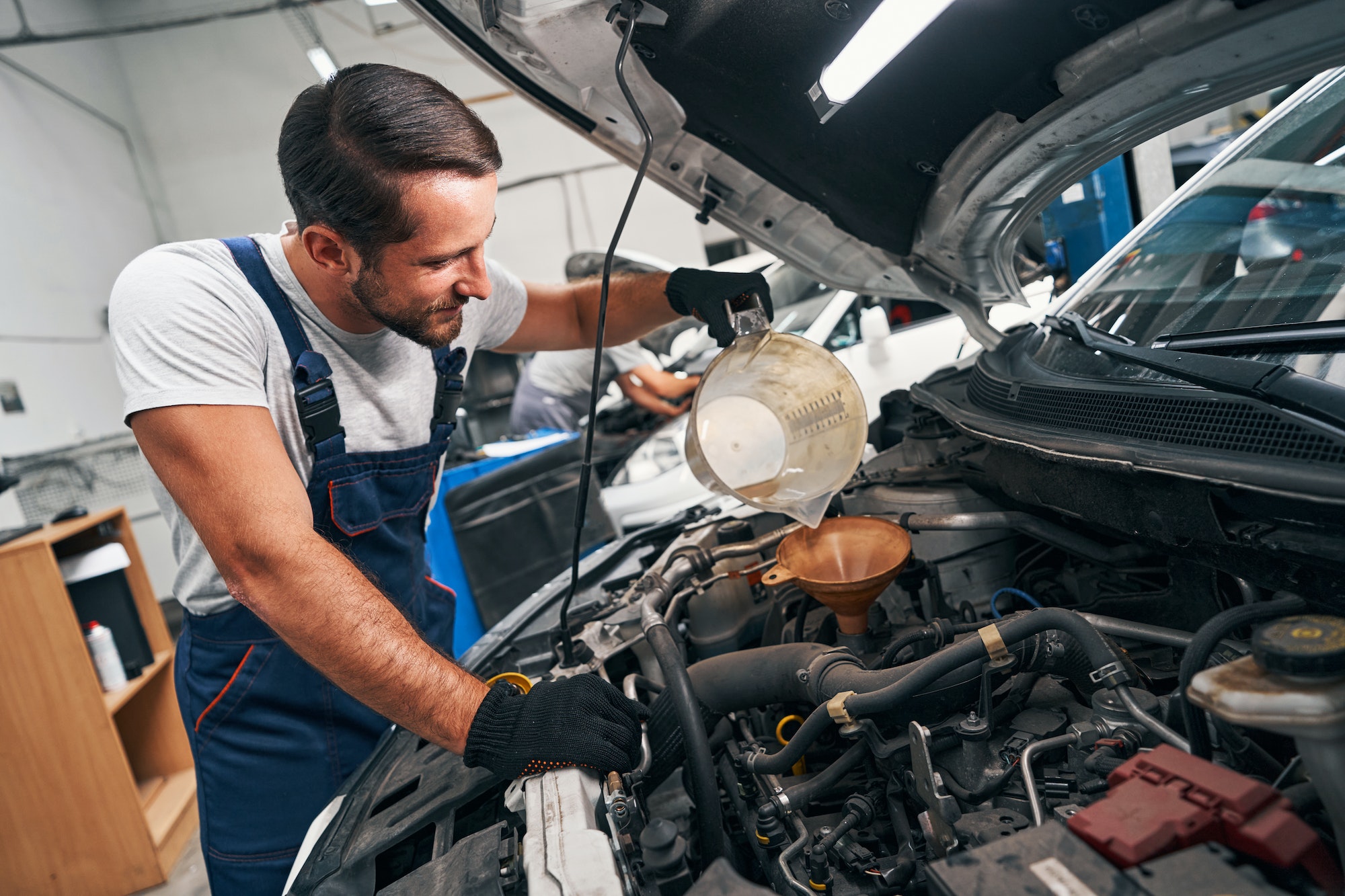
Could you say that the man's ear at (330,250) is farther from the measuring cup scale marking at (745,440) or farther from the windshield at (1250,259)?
the windshield at (1250,259)

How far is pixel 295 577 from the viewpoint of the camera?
115 centimetres

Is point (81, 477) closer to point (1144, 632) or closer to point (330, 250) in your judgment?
point (330, 250)

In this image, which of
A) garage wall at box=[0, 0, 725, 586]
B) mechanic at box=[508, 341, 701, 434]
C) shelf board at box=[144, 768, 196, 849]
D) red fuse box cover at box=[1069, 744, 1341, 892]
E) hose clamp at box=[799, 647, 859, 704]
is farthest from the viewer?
garage wall at box=[0, 0, 725, 586]

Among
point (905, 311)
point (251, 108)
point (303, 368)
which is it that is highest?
point (251, 108)

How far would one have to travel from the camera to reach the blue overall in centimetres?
151

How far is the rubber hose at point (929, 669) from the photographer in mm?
921

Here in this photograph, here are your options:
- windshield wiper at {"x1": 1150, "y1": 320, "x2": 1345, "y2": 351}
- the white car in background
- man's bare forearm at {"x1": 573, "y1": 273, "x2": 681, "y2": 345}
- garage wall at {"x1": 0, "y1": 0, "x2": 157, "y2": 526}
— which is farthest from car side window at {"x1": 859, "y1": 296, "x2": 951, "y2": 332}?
garage wall at {"x1": 0, "y1": 0, "x2": 157, "y2": 526}

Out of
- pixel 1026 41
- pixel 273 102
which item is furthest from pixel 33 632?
pixel 273 102

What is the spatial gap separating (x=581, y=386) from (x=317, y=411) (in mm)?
3271

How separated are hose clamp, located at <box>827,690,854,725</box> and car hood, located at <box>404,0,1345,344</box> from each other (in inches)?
35.5

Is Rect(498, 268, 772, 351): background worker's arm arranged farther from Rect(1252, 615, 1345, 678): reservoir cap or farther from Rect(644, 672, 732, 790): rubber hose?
Rect(1252, 615, 1345, 678): reservoir cap

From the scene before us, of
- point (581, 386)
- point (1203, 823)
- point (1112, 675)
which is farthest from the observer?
point (581, 386)

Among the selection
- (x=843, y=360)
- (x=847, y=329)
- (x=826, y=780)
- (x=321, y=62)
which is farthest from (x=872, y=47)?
(x=321, y=62)

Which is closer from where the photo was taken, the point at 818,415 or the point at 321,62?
the point at 818,415
